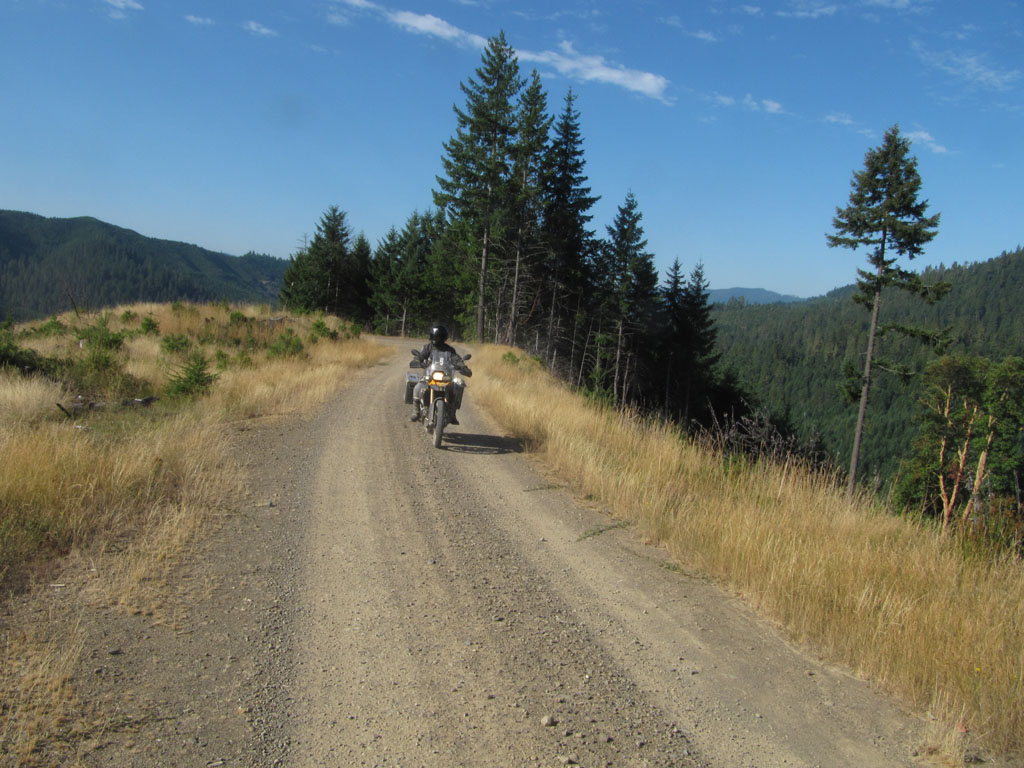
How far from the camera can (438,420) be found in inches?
390

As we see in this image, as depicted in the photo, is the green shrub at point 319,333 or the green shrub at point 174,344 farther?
the green shrub at point 319,333

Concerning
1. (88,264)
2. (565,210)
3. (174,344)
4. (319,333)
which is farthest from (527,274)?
(88,264)

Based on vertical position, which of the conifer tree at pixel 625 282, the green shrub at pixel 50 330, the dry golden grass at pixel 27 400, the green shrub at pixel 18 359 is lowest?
the dry golden grass at pixel 27 400

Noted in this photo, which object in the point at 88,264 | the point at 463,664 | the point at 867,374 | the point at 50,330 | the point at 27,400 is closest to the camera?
the point at 463,664

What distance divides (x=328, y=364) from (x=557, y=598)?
1638 centimetres

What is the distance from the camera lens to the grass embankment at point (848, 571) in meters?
3.39

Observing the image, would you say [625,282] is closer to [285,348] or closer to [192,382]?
[285,348]

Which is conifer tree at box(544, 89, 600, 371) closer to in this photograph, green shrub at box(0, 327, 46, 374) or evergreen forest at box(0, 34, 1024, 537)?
evergreen forest at box(0, 34, 1024, 537)

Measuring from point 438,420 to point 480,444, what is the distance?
928 millimetres

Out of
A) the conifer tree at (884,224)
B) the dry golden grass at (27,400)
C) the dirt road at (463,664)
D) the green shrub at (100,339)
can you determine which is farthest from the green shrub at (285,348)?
the conifer tree at (884,224)

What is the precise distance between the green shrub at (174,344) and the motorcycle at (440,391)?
10.0 m

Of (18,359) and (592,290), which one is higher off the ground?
(592,290)

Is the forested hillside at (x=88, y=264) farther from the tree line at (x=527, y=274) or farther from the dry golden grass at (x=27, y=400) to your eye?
the dry golden grass at (x=27, y=400)

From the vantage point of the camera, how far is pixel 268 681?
3.34 m
